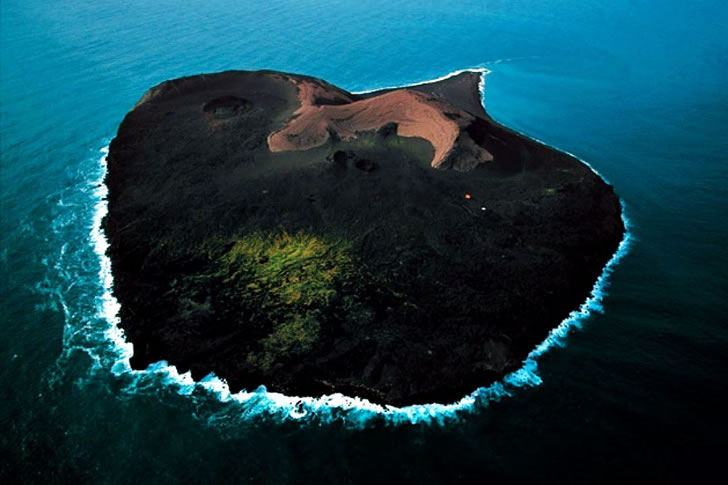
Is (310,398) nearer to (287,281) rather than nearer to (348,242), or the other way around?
(287,281)

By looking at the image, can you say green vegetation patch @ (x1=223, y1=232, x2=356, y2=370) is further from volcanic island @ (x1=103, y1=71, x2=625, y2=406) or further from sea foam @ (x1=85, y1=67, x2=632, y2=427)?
sea foam @ (x1=85, y1=67, x2=632, y2=427)

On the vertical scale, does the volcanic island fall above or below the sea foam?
above

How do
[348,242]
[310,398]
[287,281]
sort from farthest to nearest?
1. [348,242]
2. [287,281]
3. [310,398]

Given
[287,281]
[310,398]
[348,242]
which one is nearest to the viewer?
[310,398]

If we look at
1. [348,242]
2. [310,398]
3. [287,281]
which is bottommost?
[310,398]

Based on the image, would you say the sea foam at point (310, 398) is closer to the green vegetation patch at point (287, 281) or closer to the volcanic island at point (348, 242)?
the volcanic island at point (348, 242)

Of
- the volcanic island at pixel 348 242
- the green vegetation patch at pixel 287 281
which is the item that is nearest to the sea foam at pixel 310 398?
the volcanic island at pixel 348 242

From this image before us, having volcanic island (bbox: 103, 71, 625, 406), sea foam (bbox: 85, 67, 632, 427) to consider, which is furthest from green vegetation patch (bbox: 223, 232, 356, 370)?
sea foam (bbox: 85, 67, 632, 427)

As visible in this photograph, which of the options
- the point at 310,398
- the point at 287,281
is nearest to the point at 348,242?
the point at 287,281
